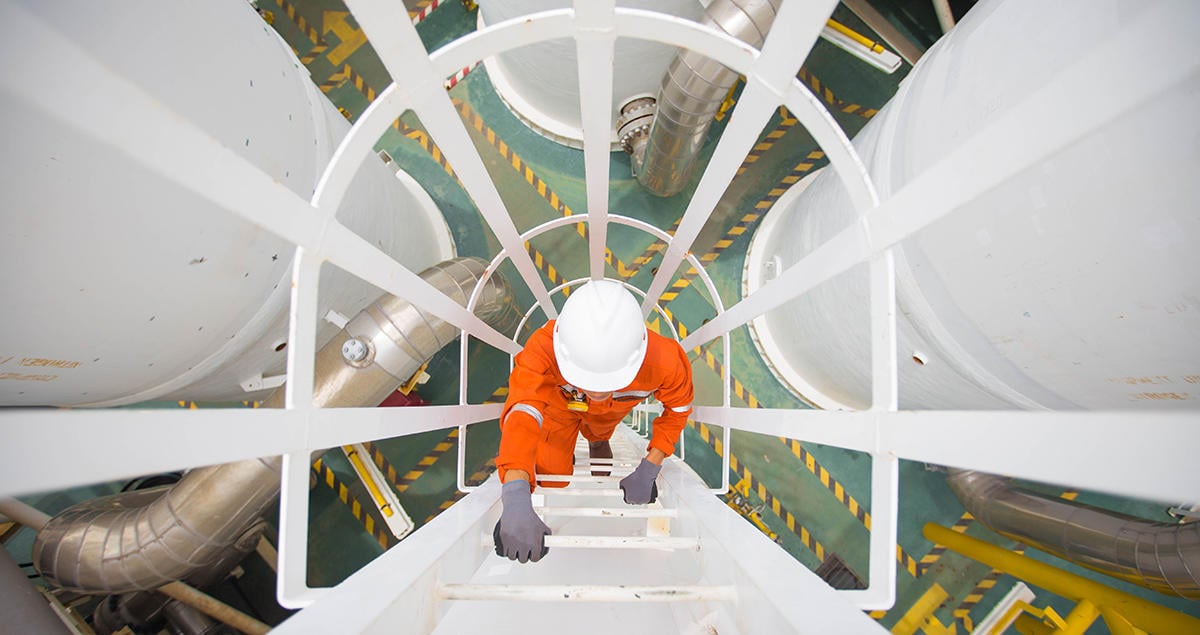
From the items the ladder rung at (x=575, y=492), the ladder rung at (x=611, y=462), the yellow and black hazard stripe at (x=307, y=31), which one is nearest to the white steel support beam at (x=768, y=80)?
the ladder rung at (x=575, y=492)

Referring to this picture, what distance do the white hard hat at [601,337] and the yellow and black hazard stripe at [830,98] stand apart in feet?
10.7

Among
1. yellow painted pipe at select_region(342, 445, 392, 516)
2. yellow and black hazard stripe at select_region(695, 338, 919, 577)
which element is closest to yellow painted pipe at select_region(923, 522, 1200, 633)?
yellow and black hazard stripe at select_region(695, 338, 919, 577)

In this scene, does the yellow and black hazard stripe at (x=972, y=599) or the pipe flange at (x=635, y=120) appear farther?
the yellow and black hazard stripe at (x=972, y=599)

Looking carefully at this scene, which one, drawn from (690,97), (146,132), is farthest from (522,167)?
(146,132)

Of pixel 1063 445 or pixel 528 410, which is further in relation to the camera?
pixel 528 410

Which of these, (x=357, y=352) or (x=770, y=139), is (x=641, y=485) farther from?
(x=770, y=139)

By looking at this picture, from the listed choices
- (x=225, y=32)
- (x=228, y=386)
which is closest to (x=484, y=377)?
(x=228, y=386)

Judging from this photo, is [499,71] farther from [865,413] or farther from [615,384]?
[865,413]

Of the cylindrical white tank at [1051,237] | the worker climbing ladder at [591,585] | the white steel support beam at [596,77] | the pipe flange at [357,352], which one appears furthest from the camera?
the pipe flange at [357,352]

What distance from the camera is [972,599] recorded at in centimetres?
407

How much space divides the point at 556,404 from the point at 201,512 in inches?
71.8

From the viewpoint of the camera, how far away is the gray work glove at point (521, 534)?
1650 mm

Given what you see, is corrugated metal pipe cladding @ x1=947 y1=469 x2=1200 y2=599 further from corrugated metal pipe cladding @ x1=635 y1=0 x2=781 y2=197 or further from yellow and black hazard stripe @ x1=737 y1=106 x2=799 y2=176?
corrugated metal pipe cladding @ x1=635 y1=0 x2=781 y2=197

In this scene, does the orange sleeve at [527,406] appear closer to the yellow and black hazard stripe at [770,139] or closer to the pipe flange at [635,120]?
the pipe flange at [635,120]
